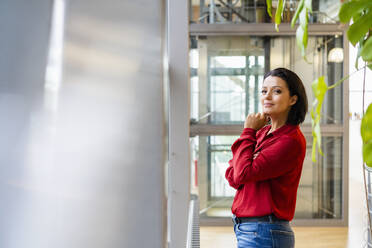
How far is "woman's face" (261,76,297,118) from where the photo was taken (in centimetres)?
121

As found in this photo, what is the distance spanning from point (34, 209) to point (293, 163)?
0.79 m

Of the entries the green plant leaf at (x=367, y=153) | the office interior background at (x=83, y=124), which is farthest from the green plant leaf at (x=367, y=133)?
the office interior background at (x=83, y=124)

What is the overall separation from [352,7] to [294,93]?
37.1 inches

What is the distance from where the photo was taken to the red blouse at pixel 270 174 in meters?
1.14

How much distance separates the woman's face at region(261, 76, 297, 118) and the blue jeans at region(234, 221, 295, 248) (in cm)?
36

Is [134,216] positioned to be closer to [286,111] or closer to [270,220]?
[270,220]

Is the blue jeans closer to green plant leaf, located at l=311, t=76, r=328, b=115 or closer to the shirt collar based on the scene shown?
the shirt collar

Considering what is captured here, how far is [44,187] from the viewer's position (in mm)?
1021

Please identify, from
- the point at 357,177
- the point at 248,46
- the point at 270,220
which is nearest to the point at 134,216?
the point at 270,220

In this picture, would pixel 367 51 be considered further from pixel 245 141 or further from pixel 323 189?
pixel 323 189

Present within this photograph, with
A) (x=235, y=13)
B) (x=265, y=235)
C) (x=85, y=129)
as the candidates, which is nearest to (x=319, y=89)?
(x=85, y=129)

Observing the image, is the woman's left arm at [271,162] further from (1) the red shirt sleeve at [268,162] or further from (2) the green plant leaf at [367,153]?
(2) the green plant leaf at [367,153]

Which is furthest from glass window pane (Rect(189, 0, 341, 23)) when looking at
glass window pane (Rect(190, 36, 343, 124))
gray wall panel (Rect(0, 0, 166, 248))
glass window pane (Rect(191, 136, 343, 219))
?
gray wall panel (Rect(0, 0, 166, 248))

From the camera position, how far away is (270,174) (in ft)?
3.79
